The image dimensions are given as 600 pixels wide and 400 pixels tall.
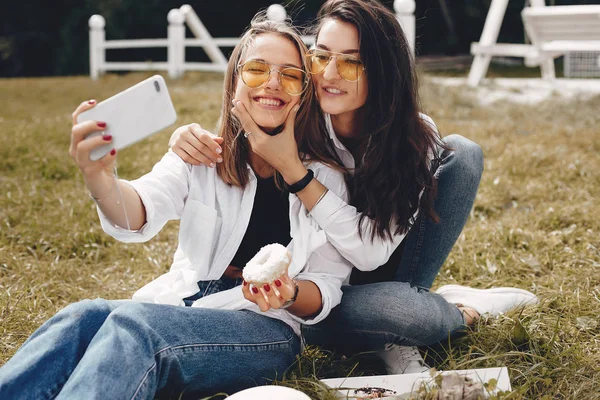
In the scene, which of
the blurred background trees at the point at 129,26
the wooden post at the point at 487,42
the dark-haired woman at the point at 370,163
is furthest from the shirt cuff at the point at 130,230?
the blurred background trees at the point at 129,26

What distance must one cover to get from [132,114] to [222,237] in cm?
55

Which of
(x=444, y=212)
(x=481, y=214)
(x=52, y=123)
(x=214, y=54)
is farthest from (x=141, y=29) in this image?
(x=444, y=212)

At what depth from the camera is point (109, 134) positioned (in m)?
1.58

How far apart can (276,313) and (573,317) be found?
44.6 inches

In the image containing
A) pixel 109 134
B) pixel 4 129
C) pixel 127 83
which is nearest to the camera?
pixel 109 134

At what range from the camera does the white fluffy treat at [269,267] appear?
172 centimetres

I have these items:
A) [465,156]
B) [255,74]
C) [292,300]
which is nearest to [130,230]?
[292,300]

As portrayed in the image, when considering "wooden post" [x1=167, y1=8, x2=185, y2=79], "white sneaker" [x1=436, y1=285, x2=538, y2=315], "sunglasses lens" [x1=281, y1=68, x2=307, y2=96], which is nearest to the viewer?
"sunglasses lens" [x1=281, y1=68, x2=307, y2=96]

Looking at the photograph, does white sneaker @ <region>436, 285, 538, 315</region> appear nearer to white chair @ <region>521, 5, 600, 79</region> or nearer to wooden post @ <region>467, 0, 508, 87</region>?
white chair @ <region>521, 5, 600, 79</region>

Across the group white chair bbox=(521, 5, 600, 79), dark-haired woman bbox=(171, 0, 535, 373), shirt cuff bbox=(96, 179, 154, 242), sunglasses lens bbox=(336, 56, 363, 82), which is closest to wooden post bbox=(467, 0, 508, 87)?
white chair bbox=(521, 5, 600, 79)

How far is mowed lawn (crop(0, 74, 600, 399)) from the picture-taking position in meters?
2.19

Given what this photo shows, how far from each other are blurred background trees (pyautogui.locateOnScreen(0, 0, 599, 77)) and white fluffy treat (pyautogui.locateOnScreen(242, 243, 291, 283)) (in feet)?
35.4

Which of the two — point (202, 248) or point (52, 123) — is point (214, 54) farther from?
point (202, 248)

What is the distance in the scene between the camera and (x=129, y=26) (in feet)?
50.7
